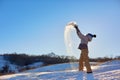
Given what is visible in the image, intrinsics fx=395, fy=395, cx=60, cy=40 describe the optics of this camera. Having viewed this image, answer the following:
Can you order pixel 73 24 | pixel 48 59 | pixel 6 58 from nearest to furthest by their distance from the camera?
pixel 73 24 → pixel 48 59 → pixel 6 58

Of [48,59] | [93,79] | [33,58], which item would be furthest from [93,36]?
[33,58]

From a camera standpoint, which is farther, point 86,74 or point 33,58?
point 33,58

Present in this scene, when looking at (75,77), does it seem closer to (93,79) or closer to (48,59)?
(93,79)

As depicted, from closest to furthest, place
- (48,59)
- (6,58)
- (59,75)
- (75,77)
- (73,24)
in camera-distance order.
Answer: (75,77), (59,75), (73,24), (48,59), (6,58)

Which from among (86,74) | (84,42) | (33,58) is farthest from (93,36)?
(33,58)

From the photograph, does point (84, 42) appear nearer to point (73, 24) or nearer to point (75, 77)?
point (73, 24)

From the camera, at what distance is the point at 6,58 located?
38.4 meters

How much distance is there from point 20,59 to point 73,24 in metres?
22.4

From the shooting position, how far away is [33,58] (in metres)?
37.9

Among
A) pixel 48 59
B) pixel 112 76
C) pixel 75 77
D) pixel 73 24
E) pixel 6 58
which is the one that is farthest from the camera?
pixel 6 58

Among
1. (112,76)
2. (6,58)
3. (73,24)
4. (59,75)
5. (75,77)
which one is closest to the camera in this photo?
(112,76)

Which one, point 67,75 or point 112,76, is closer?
point 112,76

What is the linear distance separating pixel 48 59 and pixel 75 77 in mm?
22739

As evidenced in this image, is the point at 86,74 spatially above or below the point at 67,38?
below
